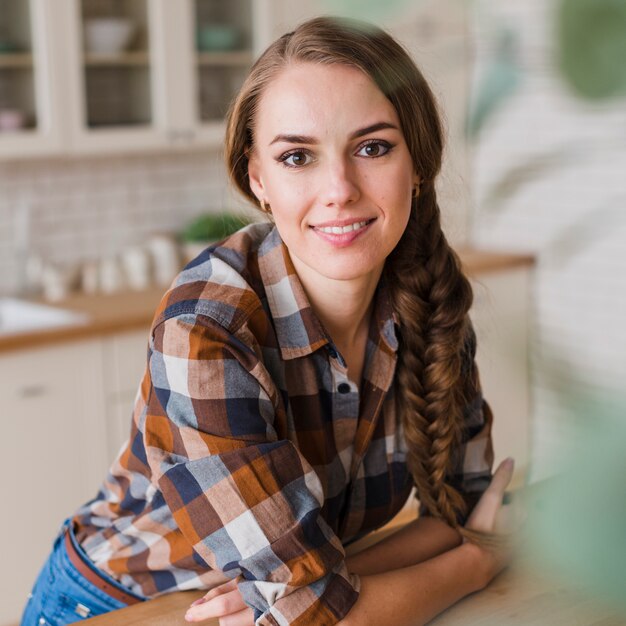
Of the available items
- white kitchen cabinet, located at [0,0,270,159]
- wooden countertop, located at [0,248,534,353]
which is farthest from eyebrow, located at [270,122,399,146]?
white kitchen cabinet, located at [0,0,270,159]

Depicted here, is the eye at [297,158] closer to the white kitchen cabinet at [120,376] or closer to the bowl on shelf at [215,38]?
the white kitchen cabinet at [120,376]

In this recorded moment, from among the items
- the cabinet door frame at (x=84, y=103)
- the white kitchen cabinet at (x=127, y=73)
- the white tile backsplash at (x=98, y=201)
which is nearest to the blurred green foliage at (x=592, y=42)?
the white kitchen cabinet at (x=127, y=73)

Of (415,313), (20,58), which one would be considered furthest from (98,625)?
(20,58)

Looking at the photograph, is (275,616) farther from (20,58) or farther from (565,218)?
(20,58)

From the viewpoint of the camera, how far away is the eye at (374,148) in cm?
128

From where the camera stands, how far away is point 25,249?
12.4ft

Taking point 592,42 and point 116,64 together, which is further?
point 116,64

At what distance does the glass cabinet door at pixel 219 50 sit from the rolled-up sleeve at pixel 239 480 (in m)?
2.67

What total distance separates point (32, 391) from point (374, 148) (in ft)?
6.79

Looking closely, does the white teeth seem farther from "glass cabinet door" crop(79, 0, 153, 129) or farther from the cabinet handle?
"glass cabinet door" crop(79, 0, 153, 129)

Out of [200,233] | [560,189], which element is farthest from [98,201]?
[560,189]

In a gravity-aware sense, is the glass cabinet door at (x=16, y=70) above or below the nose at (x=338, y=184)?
above

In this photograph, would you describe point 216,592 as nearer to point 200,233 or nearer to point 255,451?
point 255,451

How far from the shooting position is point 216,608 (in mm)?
1231
